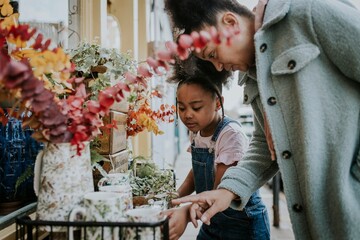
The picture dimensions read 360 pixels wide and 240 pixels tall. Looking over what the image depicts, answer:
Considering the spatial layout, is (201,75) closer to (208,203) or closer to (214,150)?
(214,150)

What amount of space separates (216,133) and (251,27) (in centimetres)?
64

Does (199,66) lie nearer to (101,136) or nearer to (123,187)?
(101,136)

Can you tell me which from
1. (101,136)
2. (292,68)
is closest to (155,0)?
(101,136)

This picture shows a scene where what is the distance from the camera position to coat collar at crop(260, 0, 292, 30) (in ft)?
3.32

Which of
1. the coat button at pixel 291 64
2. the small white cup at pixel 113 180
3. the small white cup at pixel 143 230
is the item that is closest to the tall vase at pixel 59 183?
the small white cup at pixel 143 230

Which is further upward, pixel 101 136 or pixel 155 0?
pixel 155 0

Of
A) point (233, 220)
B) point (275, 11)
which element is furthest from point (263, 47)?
point (233, 220)

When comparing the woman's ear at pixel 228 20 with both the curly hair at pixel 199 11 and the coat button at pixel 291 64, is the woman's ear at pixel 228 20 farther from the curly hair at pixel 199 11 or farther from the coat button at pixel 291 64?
the coat button at pixel 291 64

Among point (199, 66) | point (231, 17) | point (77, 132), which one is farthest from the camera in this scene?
point (199, 66)

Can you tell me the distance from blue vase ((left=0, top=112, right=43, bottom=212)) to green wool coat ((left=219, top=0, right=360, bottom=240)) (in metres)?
0.82

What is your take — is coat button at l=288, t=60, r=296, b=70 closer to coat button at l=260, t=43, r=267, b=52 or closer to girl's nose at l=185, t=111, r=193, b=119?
coat button at l=260, t=43, r=267, b=52

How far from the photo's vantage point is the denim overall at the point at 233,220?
1604mm

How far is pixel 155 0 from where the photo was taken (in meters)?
4.90

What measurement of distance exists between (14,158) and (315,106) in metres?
0.99
